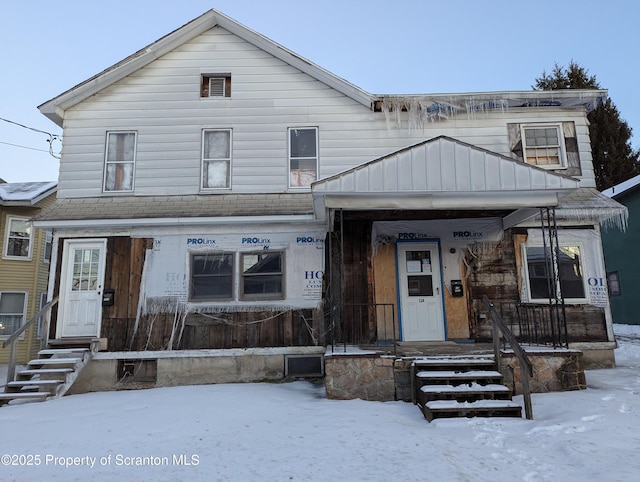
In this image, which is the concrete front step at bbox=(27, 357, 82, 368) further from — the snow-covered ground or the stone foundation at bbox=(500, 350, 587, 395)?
the stone foundation at bbox=(500, 350, 587, 395)

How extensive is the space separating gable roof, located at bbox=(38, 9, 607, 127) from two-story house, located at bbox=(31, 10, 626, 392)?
34 mm

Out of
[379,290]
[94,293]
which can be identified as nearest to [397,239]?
[379,290]

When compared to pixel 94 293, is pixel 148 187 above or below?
above

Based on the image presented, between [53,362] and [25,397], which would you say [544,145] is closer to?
[53,362]

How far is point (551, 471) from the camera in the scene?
3.89m

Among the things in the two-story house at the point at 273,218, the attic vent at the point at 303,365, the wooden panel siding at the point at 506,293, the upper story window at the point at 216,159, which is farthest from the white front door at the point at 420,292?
the upper story window at the point at 216,159

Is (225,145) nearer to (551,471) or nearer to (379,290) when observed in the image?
(379,290)

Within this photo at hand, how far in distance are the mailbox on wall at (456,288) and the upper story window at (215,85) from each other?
6.84 metres

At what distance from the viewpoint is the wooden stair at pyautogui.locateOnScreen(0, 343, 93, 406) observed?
757cm

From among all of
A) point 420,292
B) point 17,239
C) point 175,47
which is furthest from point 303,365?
point 17,239

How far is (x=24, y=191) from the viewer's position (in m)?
16.8

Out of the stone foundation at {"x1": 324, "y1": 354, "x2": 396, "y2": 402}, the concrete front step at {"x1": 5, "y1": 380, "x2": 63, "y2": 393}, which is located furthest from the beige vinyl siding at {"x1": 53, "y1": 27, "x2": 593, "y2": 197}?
the stone foundation at {"x1": 324, "y1": 354, "x2": 396, "y2": 402}

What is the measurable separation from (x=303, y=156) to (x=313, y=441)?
6.72 m

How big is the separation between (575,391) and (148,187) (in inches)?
365
